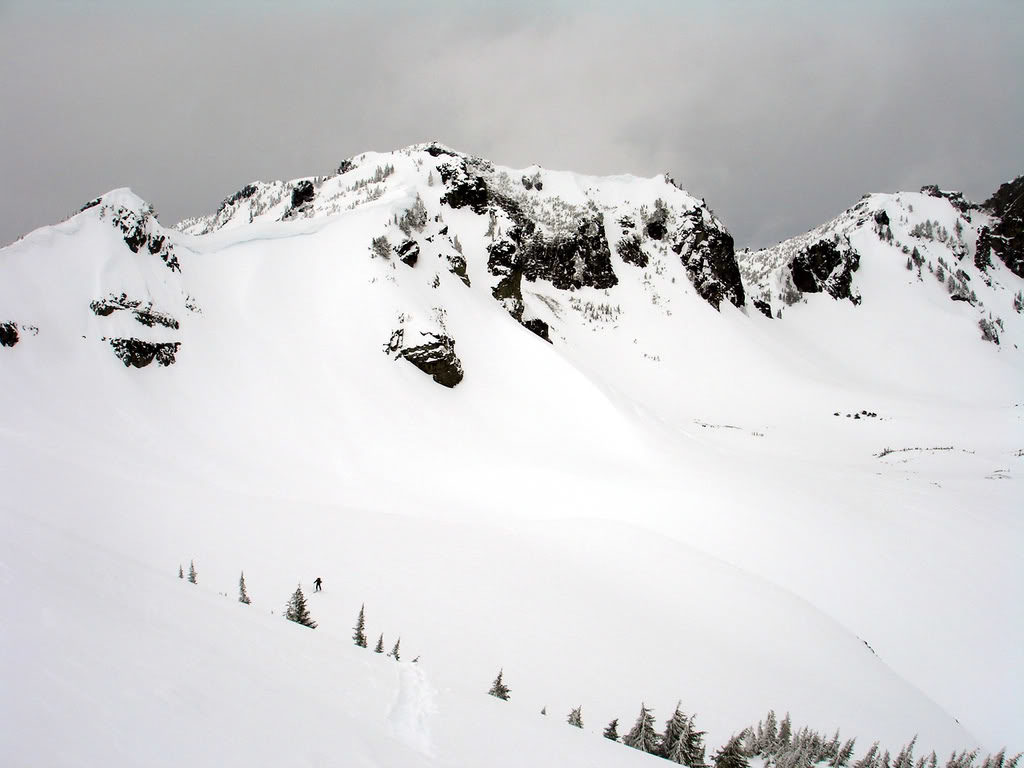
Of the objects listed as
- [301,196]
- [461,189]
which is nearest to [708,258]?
[461,189]

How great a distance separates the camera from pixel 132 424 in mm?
14148

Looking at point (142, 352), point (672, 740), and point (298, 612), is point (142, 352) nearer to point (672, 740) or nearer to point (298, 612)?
point (298, 612)

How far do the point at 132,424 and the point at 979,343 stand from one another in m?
67.1

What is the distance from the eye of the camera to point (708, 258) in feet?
155

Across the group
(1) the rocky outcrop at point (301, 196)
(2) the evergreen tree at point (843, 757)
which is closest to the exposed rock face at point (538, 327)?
(1) the rocky outcrop at point (301, 196)

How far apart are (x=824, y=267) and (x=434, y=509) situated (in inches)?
2357

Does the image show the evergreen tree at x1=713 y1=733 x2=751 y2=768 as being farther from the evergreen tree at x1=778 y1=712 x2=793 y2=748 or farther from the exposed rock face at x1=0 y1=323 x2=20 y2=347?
the exposed rock face at x1=0 y1=323 x2=20 y2=347

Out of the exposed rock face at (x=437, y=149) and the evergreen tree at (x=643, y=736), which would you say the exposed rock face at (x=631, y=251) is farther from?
the evergreen tree at (x=643, y=736)

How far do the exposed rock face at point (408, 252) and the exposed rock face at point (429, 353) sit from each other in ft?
17.4

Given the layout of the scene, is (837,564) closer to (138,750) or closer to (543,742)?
(543,742)

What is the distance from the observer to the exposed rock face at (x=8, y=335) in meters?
13.9

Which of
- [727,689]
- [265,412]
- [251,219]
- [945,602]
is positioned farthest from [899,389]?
[251,219]

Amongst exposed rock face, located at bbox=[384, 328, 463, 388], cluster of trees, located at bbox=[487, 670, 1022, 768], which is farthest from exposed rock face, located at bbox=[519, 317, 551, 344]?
cluster of trees, located at bbox=[487, 670, 1022, 768]

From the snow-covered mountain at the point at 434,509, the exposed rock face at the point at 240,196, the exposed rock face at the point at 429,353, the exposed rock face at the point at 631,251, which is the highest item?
the exposed rock face at the point at 631,251
